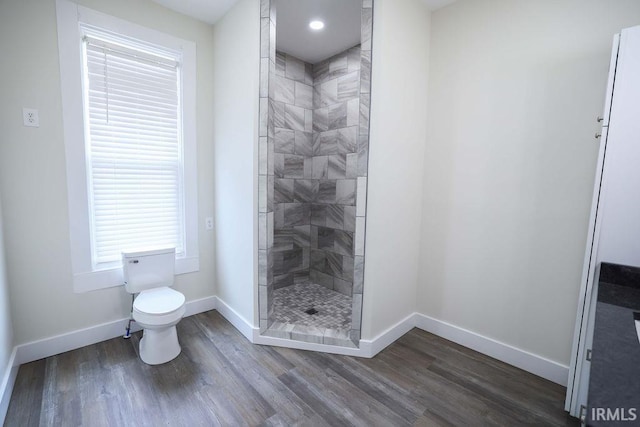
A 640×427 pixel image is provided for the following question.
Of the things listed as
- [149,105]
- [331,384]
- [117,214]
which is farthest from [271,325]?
[149,105]

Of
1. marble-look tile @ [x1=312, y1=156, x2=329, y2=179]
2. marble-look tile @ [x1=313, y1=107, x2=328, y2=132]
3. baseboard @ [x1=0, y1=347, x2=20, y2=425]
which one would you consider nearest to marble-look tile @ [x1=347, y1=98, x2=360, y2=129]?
marble-look tile @ [x1=313, y1=107, x2=328, y2=132]

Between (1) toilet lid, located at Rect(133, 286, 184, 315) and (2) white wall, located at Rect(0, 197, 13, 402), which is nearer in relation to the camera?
(2) white wall, located at Rect(0, 197, 13, 402)

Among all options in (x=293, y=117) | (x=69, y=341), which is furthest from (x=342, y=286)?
(x=69, y=341)

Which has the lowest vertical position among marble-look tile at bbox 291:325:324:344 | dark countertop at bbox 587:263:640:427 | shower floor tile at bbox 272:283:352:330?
shower floor tile at bbox 272:283:352:330

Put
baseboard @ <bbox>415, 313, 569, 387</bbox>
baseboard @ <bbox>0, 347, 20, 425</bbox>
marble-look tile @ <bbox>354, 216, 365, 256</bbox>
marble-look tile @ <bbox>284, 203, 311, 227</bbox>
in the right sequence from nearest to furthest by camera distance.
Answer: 1. baseboard @ <bbox>0, 347, 20, 425</bbox>
2. baseboard @ <bbox>415, 313, 569, 387</bbox>
3. marble-look tile @ <bbox>354, 216, 365, 256</bbox>
4. marble-look tile @ <bbox>284, 203, 311, 227</bbox>

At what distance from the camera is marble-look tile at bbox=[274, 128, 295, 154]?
10.8 ft

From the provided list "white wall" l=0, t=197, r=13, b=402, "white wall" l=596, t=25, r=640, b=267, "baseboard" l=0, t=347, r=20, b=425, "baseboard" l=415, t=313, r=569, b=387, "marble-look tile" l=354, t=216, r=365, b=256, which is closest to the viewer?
"white wall" l=596, t=25, r=640, b=267

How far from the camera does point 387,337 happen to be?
7.65ft

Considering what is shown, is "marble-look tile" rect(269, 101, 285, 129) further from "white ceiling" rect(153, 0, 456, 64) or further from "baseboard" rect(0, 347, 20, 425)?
"baseboard" rect(0, 347, 20, 425)

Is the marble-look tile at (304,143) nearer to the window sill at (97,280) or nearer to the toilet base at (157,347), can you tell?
the window sill at (97,280)

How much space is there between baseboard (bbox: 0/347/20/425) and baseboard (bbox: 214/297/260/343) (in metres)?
1.41

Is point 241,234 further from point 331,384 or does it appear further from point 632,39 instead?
point 632,39

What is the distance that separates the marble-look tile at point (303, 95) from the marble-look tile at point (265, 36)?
1.33 m

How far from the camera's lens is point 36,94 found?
6.41 ft
